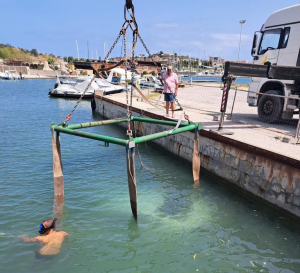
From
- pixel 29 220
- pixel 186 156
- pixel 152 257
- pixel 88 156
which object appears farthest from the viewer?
pixel 88 156

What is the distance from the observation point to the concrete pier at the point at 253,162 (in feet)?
19.4

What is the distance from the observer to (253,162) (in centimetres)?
675

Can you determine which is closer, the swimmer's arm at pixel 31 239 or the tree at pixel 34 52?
the swimmer's arm at pixel 31 239

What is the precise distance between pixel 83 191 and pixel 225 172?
409cm

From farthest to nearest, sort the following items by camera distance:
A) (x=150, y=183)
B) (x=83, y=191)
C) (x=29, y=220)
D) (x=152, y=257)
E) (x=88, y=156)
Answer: (x=88, y=156)
(x=150, y=183)
(x=83, y=191)
(x=29, y=220)
(x=152, y=257)

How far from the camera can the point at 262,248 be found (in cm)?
516

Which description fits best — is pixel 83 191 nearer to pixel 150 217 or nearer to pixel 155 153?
pixel 150 217

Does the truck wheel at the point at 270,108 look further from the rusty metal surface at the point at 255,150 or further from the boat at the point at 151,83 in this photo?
the boat at the point at 151,83

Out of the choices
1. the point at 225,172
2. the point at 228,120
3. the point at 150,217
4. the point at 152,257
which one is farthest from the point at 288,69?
the point at 152,257

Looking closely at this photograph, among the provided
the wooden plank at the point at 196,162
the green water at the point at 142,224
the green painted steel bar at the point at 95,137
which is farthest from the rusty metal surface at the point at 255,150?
the green painted steel bar at the point at 95,137

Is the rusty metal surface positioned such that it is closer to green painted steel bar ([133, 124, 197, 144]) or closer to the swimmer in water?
green painted steel bar ([133, 124, 197, 144])

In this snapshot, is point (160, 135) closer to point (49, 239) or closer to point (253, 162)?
point (253, 162)

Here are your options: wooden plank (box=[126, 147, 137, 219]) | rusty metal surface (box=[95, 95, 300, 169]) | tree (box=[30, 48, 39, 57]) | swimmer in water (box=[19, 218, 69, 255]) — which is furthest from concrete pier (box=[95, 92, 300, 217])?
tree (box=[30, 48, 39, 57])

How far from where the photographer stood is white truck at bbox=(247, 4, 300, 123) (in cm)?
936
